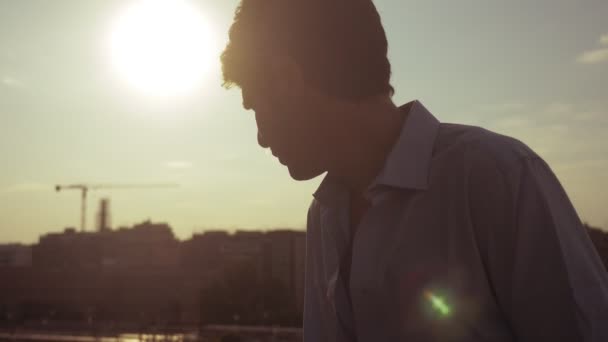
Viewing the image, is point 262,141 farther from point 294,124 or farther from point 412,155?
point 412,155

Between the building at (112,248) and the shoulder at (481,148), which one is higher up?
the shoulder at (481,148)

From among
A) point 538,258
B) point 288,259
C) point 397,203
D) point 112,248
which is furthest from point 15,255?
point 538,258

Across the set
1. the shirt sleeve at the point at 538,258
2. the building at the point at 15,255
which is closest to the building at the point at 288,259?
the building at the point at 15,255

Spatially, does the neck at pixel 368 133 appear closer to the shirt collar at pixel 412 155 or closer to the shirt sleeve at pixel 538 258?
the shirt collar at pixel 412 155

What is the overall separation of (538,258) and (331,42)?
823mm

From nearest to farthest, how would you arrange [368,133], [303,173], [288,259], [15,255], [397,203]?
1. [397,203]
2. [368,133]
3. [303,173]
4. [288,259]
5. [15,255]

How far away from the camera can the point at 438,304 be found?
1596mm

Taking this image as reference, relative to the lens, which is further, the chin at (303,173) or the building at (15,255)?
the building at (15,255)

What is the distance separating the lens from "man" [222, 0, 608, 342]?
1453 millimetres

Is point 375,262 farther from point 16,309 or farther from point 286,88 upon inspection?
point 16,309

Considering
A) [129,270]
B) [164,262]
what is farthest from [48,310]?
[164,262]

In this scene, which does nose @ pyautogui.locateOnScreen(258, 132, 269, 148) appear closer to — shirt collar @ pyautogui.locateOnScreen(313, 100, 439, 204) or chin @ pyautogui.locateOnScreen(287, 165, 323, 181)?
chin @ pyautogui.locateOnScreen(287, 165, 323, 181)

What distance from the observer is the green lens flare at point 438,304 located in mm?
1573

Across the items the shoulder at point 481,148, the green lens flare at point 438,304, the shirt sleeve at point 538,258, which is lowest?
the green lens flare at point 438,304
